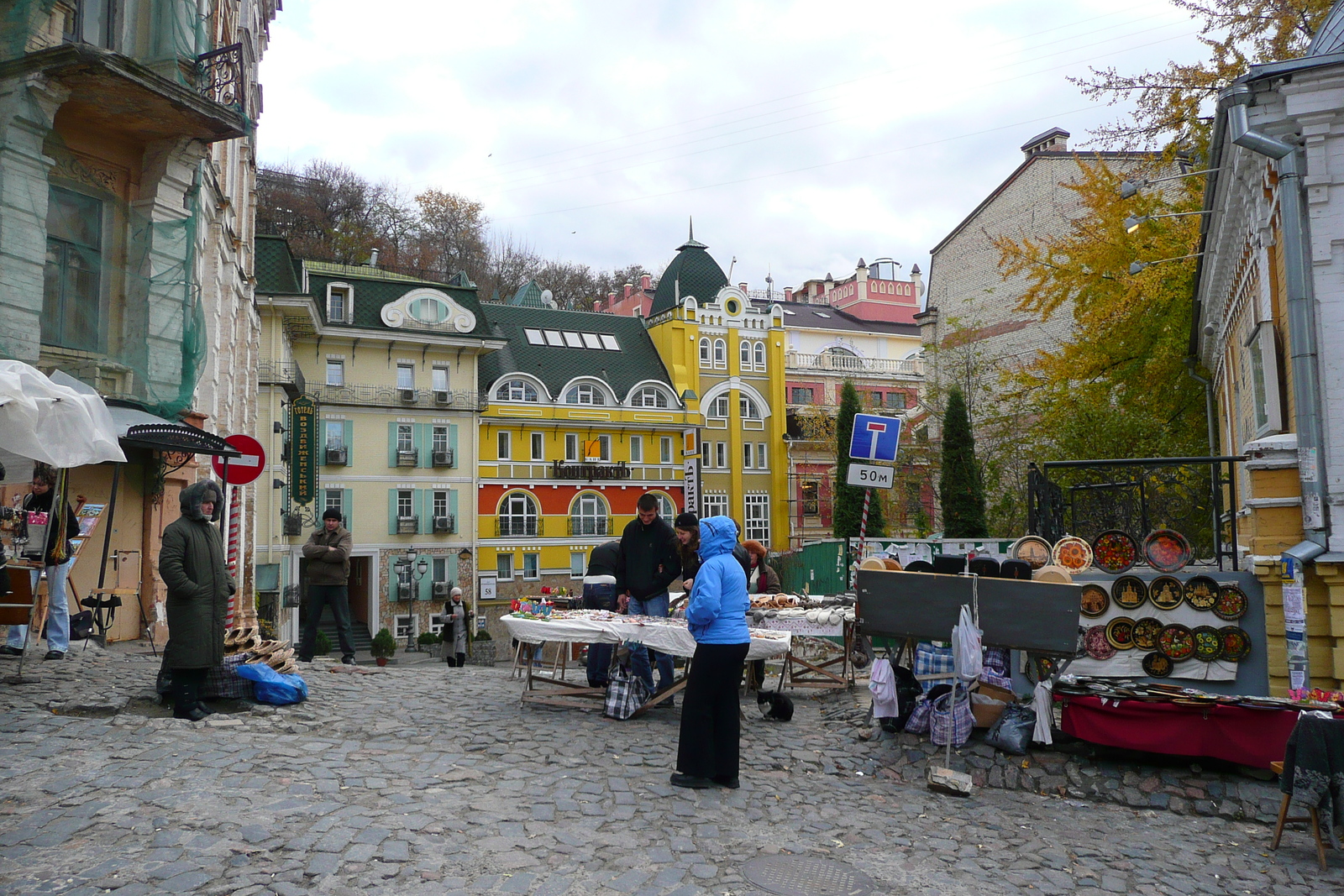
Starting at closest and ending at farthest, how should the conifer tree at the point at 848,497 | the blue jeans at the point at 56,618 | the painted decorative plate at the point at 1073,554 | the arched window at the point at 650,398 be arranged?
the blue jeans at the point at 56,618 → the painted decorative plate at the point at 1073,554 → the conifer tree at the point at 848,497 → the arched window at the point at 650,398

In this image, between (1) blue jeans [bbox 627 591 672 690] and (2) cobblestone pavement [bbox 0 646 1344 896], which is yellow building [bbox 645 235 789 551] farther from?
(2) cobblestone pavement [bbox 0 646 1344 896]

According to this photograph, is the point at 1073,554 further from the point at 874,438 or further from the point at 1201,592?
the point at 874,438

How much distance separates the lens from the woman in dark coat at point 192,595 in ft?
25.8

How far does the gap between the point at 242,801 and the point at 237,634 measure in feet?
14.9

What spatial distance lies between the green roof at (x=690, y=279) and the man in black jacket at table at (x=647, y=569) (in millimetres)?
40049

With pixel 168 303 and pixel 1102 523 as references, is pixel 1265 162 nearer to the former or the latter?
pixel 1102 523

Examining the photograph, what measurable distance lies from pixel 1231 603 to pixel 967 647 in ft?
10.9

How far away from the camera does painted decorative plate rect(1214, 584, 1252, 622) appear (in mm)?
9266

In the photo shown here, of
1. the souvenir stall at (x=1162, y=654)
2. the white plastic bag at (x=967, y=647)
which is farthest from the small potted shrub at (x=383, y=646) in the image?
the white plastic bag at (x=967, y=647)

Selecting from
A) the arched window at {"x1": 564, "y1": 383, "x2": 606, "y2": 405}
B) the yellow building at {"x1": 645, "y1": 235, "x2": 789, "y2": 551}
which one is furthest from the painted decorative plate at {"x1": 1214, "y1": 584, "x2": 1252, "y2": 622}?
the yellow building at {"x1": 645, "y1": 235, "x2": 789, "y2": 551}

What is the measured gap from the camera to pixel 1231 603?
9.29m

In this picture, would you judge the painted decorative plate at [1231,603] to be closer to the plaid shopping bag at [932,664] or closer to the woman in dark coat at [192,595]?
the plaid shopping bag at [932,664]

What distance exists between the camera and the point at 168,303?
1326 cm

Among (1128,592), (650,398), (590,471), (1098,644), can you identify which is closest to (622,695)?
(1098,644)
